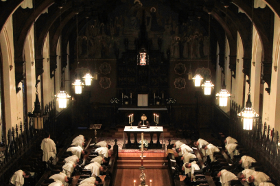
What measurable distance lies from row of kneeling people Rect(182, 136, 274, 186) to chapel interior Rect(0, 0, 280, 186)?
1.05 ft

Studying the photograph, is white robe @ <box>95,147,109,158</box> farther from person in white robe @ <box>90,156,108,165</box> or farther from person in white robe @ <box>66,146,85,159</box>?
person in white robe @ <box>90,156,108,165</box>

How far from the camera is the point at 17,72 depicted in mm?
14820

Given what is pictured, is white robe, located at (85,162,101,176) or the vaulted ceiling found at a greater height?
the vaulted ceiling

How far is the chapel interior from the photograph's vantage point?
1470cm

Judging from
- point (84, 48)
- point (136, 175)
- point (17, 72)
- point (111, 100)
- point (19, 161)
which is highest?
point (84, 48)

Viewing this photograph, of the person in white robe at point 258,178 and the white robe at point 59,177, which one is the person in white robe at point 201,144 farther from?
the white robe at point 59,177

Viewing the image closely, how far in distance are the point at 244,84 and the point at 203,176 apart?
7.10 m

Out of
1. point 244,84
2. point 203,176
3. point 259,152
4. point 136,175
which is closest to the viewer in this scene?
point 203,176

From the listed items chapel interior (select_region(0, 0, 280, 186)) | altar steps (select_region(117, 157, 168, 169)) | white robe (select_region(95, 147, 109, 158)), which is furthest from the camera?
altar steps (select_region(117, 157, 168, 169))

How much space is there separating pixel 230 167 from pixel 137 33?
1314 centimetres

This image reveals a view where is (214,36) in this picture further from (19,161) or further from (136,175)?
(19,161)

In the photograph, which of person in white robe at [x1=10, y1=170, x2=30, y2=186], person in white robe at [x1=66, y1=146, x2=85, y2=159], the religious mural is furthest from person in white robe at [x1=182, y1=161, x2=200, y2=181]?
the religious mural

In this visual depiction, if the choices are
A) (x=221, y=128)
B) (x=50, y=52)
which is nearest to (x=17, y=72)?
(x=50, y=52)

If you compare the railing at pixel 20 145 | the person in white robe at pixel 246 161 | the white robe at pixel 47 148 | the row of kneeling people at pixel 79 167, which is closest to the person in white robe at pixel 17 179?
the railing at pixel 20 145
